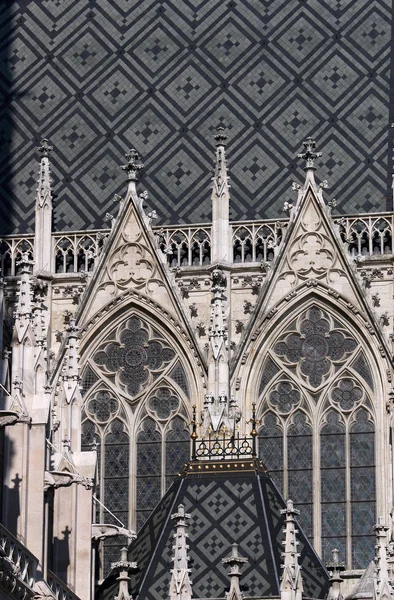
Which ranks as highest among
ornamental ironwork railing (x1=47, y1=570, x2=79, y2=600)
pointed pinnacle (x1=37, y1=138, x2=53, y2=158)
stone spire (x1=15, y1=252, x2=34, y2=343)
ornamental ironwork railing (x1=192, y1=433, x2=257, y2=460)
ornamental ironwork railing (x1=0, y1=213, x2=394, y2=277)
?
pointed pinnacle (x1=37, y1=138, x2=53, y2=158)

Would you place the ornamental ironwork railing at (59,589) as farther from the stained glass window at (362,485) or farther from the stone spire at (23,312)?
the stained glass window at (362,485)

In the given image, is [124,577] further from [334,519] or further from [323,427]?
[323,427]

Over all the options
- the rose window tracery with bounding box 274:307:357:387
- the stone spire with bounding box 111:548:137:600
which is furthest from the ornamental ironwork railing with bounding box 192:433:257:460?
the rose window tracery with bounding box 274:307:357:387

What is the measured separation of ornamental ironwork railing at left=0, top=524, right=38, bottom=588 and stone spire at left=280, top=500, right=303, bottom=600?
2759 millimetres

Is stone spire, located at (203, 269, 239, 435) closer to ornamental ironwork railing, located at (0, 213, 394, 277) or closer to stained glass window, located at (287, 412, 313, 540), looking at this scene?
ornamental ironwork railing, located at (0, 213, 394, 277)

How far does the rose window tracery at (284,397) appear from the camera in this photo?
107 ft

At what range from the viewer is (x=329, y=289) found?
32.7 m

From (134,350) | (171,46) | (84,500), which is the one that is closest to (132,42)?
(171,46)

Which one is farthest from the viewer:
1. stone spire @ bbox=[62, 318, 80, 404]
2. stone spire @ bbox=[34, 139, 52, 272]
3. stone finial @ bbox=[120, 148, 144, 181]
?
stone finial @ bbox=[120, 148, 144, 181]

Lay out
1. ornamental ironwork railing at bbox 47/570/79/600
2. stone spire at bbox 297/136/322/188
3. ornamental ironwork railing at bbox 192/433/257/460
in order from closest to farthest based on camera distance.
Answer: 1. ornamental ironwork railing at bbox 47/570/79/600
2. ornamental ironwork railing at bbox 192/433/257/460
3. stone spire at bbox 297/136/322/188

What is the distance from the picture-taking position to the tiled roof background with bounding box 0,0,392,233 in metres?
34.3

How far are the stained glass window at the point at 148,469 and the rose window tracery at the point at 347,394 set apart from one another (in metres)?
2.46

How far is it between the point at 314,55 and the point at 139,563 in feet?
36.3

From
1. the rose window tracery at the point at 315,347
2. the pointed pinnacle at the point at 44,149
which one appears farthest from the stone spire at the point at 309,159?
the pointed pinnacle at the point at 44,149
